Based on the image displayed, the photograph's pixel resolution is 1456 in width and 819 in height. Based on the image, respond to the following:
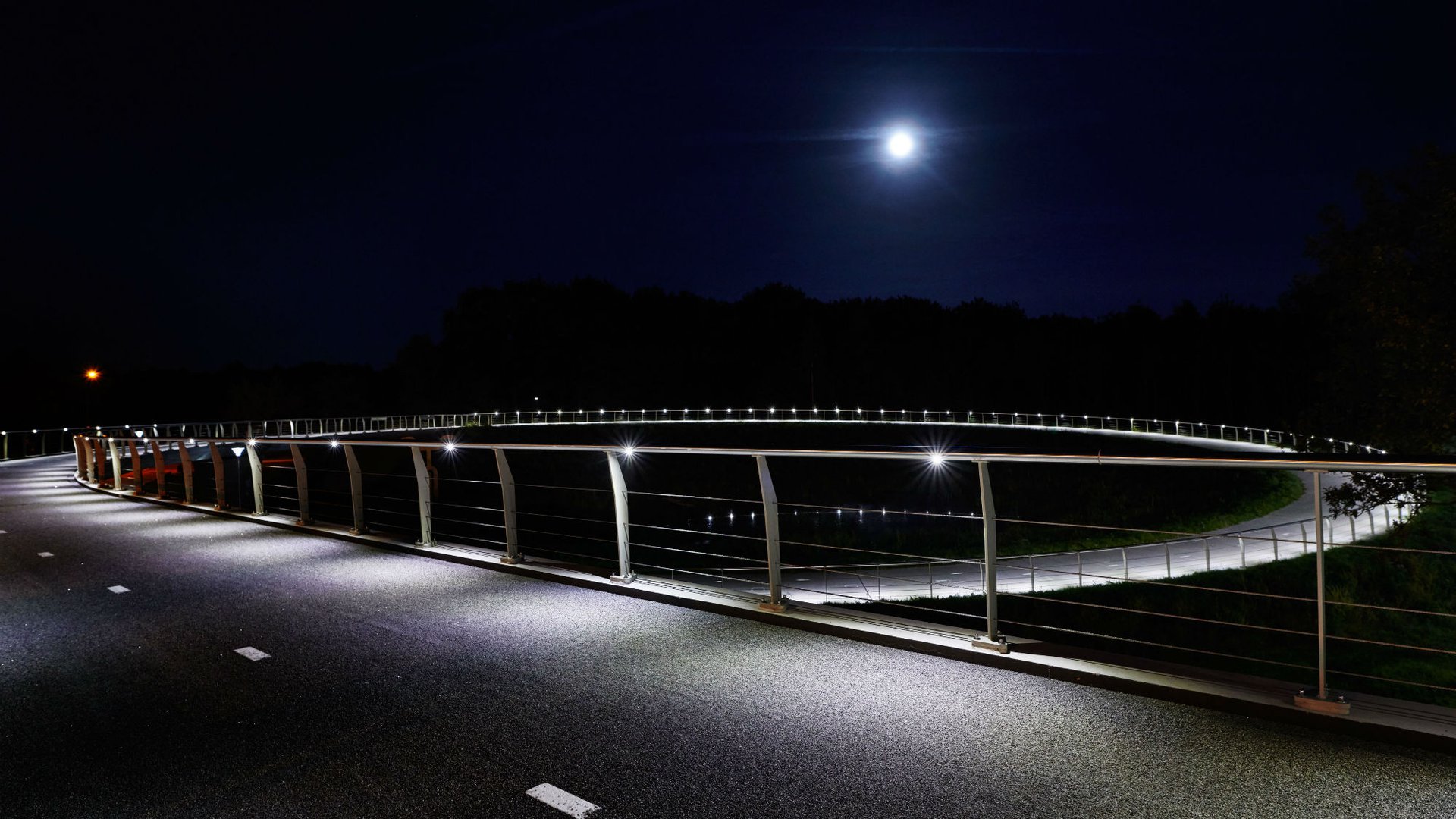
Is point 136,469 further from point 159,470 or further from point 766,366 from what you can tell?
point 766,366

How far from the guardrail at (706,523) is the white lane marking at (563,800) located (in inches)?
42.4

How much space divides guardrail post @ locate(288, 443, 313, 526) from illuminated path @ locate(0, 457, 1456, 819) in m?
3.82

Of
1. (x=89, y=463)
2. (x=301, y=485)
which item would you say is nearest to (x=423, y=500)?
(x=301, y=485)

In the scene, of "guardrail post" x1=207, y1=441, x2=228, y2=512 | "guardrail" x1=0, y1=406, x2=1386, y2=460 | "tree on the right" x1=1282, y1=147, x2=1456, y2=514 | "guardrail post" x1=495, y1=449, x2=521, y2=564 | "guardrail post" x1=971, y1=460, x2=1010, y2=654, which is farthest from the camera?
"guardrail" x1=0, y1=406, x2=1386, y2=460

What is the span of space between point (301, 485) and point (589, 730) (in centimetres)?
747

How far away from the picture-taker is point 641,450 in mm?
5375

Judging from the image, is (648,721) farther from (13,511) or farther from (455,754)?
(13,511)

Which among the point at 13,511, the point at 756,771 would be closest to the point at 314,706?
the point at 756,771

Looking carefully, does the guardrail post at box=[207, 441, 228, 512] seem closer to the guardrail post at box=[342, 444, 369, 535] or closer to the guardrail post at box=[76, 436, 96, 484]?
the guardrail post at box=[342, 444, 369, 535]

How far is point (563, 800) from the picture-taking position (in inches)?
113

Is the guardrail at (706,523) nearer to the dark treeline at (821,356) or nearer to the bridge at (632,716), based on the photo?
the bridge at (632,716)

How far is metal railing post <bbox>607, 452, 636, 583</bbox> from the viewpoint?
6156 mm

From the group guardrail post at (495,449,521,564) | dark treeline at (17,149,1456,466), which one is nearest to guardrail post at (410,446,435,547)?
guardrail post at (495,449,521,564)

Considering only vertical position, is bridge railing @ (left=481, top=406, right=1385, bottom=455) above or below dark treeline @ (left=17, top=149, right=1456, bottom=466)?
below
